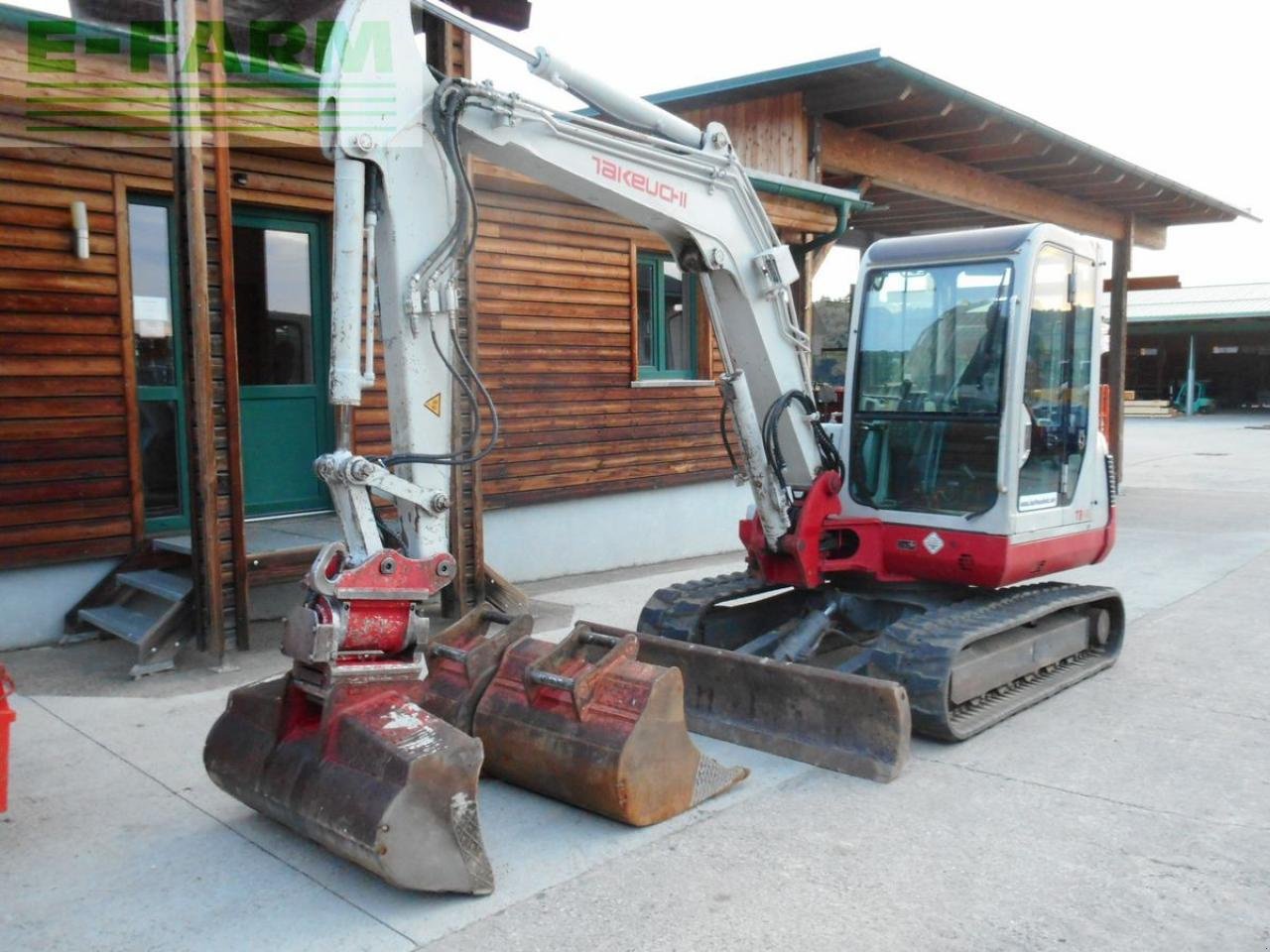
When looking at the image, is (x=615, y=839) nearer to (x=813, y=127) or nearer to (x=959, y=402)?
(x=959, y=402)

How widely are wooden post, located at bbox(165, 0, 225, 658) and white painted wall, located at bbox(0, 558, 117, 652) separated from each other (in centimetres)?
92

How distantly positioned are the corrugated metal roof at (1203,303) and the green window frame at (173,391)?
118ft

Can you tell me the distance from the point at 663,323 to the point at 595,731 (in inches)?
264

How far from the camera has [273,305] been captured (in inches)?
294

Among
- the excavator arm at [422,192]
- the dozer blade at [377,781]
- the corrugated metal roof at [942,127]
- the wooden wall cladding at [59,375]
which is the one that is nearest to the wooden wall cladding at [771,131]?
the corrugated metal roof at [942,127]

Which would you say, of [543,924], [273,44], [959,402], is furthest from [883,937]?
[273,44]

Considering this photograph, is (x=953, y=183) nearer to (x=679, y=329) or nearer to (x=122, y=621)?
(x=679, y=329)

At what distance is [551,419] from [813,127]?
13.2 feet

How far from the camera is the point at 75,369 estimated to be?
6.32 m

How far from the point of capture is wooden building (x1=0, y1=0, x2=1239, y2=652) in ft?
20.0

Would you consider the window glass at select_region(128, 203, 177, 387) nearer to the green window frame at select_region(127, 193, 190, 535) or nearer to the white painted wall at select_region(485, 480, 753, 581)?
the green window frame at select_region(127, 193, 190, 535)

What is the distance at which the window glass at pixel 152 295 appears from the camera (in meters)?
6.77

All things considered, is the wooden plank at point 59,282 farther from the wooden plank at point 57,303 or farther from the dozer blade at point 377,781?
the dozer blade at point 377,781

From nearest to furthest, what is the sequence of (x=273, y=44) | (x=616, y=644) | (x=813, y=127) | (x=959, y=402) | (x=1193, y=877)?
(x=1193, y=877), (x=616, y=644), (x=959, y=402), (x=273, y=44), (x=813, y=127)
